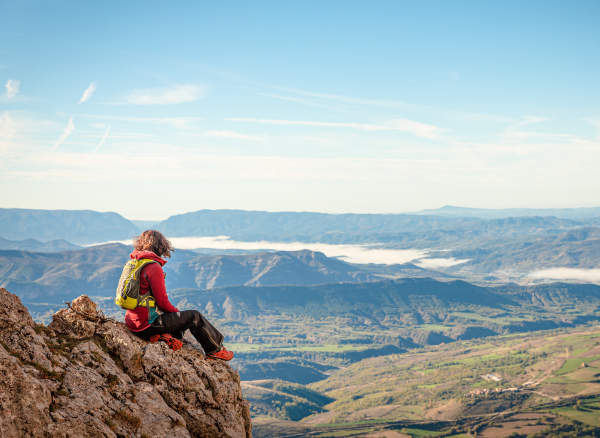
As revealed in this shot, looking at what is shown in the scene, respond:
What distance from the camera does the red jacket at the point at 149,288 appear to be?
41.5ft

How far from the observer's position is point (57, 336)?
12102 mm

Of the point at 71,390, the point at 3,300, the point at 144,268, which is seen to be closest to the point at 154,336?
the point at 144,268

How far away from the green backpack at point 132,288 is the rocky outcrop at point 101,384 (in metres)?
0.77

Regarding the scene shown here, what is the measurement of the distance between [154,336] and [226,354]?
2.25 metres

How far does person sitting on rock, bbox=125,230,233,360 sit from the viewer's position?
1274cm

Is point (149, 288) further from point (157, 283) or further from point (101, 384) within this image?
point (101, 384)

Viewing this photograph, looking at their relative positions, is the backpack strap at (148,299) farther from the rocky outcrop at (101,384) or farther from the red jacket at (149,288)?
the rocky outcrop at (101,384)

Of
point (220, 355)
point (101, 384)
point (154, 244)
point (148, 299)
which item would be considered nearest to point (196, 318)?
point (220, 355)

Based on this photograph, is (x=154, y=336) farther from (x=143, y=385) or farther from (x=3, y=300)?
(x=3, y=300)

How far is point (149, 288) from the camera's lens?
1289 centimetres

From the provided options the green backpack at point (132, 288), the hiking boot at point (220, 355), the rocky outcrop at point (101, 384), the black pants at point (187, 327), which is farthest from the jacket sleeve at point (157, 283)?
the hiking boot at point (220, 355)

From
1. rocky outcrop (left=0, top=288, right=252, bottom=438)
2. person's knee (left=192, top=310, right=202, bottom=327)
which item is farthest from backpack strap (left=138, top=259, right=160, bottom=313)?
person's knee (left=192, top=310, right=202, bottom=327)

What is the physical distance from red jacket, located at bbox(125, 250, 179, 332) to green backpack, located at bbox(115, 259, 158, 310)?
0.12 meters

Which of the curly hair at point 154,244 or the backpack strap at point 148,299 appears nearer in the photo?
the backpack strap at point 148,299
